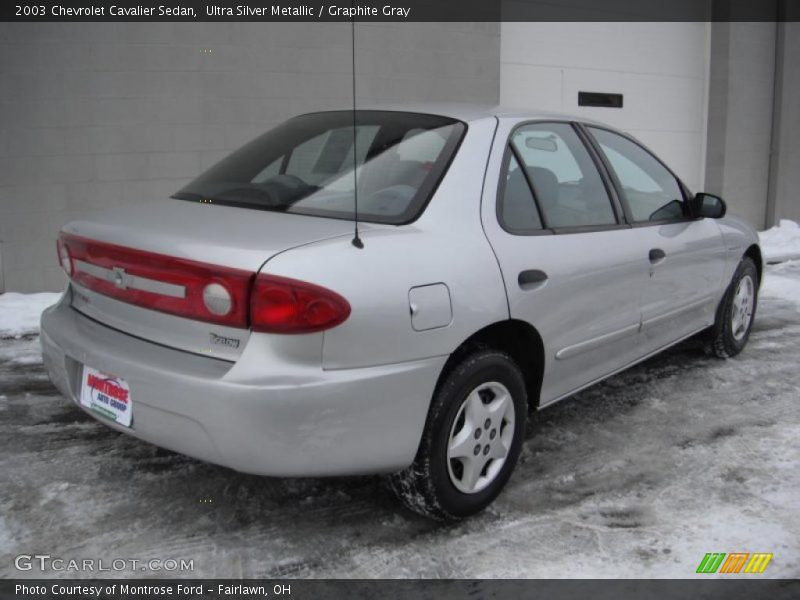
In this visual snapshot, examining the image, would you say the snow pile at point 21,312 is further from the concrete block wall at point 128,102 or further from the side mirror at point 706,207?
the side mirror at point 706,207

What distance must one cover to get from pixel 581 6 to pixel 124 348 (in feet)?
26.5

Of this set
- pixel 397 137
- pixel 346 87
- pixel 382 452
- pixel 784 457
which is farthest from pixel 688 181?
pixel 382 452

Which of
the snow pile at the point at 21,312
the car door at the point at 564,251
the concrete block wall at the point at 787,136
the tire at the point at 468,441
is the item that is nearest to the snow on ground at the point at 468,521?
the tire at the point at 468,441

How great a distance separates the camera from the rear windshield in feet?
9.66

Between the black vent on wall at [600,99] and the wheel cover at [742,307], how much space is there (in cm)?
479

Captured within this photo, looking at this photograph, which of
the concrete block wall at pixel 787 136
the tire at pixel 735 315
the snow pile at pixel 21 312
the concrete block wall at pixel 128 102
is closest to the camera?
the tire at pixel 735 315

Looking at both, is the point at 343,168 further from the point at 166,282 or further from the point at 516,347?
the point at 516,347

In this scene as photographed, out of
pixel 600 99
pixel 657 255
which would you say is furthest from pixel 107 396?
pixel 600 99

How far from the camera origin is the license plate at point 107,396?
268 centimetres

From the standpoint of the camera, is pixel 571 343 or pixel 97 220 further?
pixel 571 343

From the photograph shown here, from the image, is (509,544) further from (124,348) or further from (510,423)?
(124,348)

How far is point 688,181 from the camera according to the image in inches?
430

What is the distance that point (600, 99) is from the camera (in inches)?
381

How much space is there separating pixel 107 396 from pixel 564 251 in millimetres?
1833
